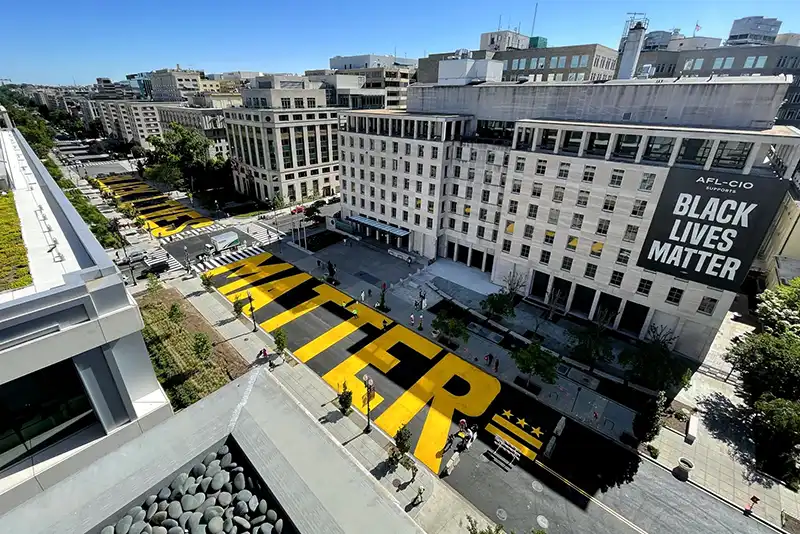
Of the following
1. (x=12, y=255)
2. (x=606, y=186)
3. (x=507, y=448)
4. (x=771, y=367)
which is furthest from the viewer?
(x=606, y=186)

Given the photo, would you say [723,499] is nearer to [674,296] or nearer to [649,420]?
[649,420]

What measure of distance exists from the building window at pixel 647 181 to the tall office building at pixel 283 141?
63.8 m

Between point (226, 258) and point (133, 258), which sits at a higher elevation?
point (133, 258)

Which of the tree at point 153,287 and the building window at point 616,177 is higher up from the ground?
the building window at point 616,177

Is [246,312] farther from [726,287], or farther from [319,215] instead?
[726,287]

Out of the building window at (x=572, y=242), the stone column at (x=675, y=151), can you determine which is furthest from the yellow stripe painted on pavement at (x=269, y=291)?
the stone column at (x=675, y=151)

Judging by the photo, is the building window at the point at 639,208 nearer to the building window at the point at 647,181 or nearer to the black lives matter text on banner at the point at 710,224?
the black lives matter text on banner at the point at 710,224

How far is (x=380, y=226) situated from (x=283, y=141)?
32347 mm

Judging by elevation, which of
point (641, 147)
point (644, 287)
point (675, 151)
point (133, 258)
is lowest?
point (133, 258)

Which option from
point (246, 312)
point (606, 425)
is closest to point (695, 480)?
point (606, 425)

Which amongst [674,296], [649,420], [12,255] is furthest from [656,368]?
[12,255]

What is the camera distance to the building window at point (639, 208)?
119 feet

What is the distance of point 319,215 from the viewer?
7175cm

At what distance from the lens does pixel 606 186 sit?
124ft
